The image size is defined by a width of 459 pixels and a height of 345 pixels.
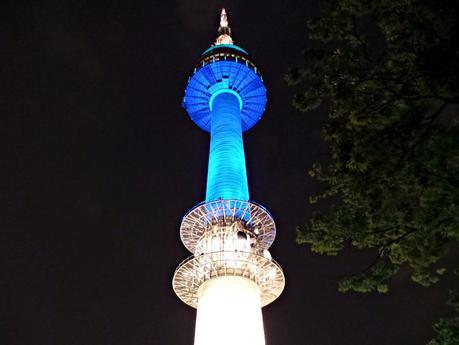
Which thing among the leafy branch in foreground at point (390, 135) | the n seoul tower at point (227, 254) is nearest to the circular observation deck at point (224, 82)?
the n seoul tower at point (227, 254)

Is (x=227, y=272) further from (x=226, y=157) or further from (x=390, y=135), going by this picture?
(x=390, y=135)

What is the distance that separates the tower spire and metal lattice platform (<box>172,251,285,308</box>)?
31.8 metres

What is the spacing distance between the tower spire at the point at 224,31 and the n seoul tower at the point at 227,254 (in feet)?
35.5

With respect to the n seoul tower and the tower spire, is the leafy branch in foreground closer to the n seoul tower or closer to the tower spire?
the n seoul tower

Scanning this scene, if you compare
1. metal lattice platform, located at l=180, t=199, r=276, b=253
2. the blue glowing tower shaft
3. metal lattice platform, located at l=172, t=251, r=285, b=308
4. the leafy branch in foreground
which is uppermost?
the blue glowing tower shaft

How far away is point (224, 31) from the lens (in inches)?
2354

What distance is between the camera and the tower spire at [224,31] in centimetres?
5750

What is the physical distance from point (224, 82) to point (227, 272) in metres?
25.1

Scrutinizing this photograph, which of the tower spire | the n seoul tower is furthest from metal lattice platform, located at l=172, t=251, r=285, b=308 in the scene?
the tower spire

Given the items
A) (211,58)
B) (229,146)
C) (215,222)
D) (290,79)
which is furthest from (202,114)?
(290,79)

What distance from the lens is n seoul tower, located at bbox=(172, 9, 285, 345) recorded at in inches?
1204

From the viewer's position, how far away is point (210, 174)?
1619 inches

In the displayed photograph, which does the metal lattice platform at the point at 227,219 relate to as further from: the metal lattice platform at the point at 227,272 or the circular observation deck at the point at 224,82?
the circular observation deck at the point at 224,82

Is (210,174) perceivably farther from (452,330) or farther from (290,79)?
(452,330)
